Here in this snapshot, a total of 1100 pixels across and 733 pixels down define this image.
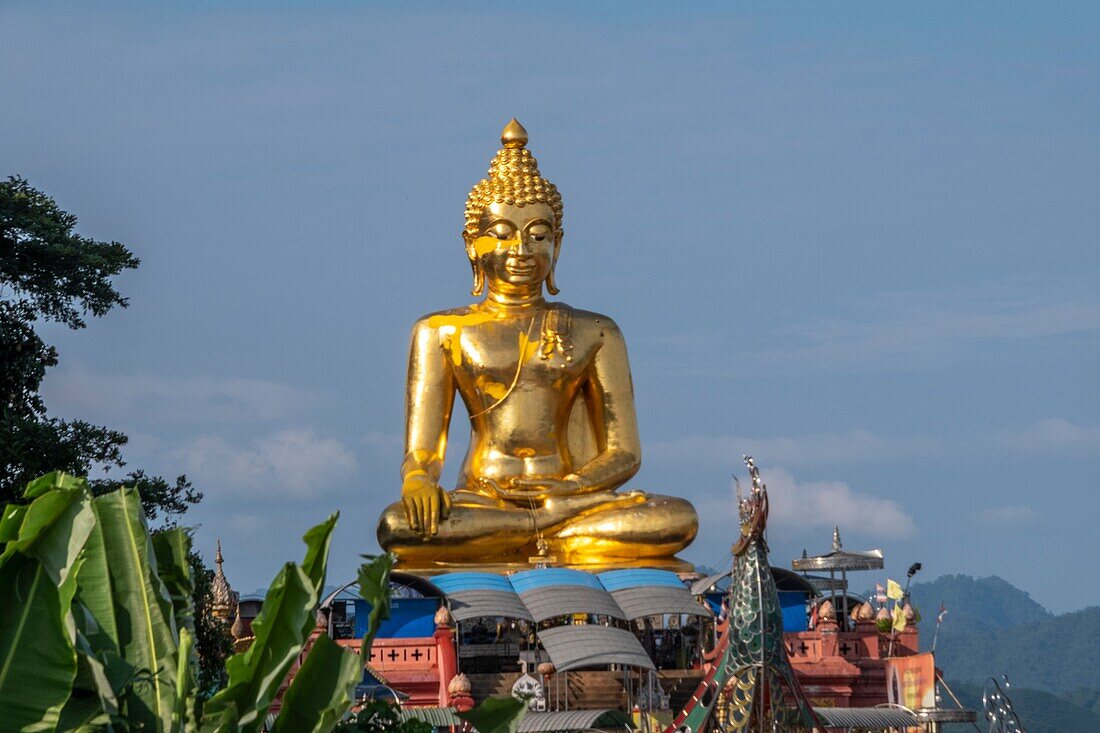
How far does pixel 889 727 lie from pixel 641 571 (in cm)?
268

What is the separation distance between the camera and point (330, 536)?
407 inches

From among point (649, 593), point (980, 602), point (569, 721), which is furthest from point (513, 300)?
point (980, 602)

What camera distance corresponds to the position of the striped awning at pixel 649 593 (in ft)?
66.7

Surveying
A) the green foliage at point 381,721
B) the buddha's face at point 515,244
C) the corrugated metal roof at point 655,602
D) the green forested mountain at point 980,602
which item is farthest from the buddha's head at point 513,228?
the green forested mountain at point 980,602

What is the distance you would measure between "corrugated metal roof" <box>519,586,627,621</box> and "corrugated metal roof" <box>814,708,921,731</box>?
6.61ft

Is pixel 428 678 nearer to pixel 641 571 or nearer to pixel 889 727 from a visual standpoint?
pixel 641 571

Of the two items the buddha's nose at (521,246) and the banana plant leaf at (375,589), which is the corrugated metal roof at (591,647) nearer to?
the buddha's nose at (521,246)

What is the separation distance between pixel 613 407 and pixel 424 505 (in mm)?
2484

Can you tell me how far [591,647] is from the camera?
19438mm

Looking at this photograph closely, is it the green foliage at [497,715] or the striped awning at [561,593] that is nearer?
the green foliage at [497,715]

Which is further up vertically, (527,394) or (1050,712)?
(1050,712)

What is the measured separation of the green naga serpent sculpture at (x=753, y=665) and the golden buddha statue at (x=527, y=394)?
437cm

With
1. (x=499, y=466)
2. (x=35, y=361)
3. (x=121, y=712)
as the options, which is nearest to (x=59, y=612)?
(x=121, y=712)

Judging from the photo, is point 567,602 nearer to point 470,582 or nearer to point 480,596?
point 480,596
